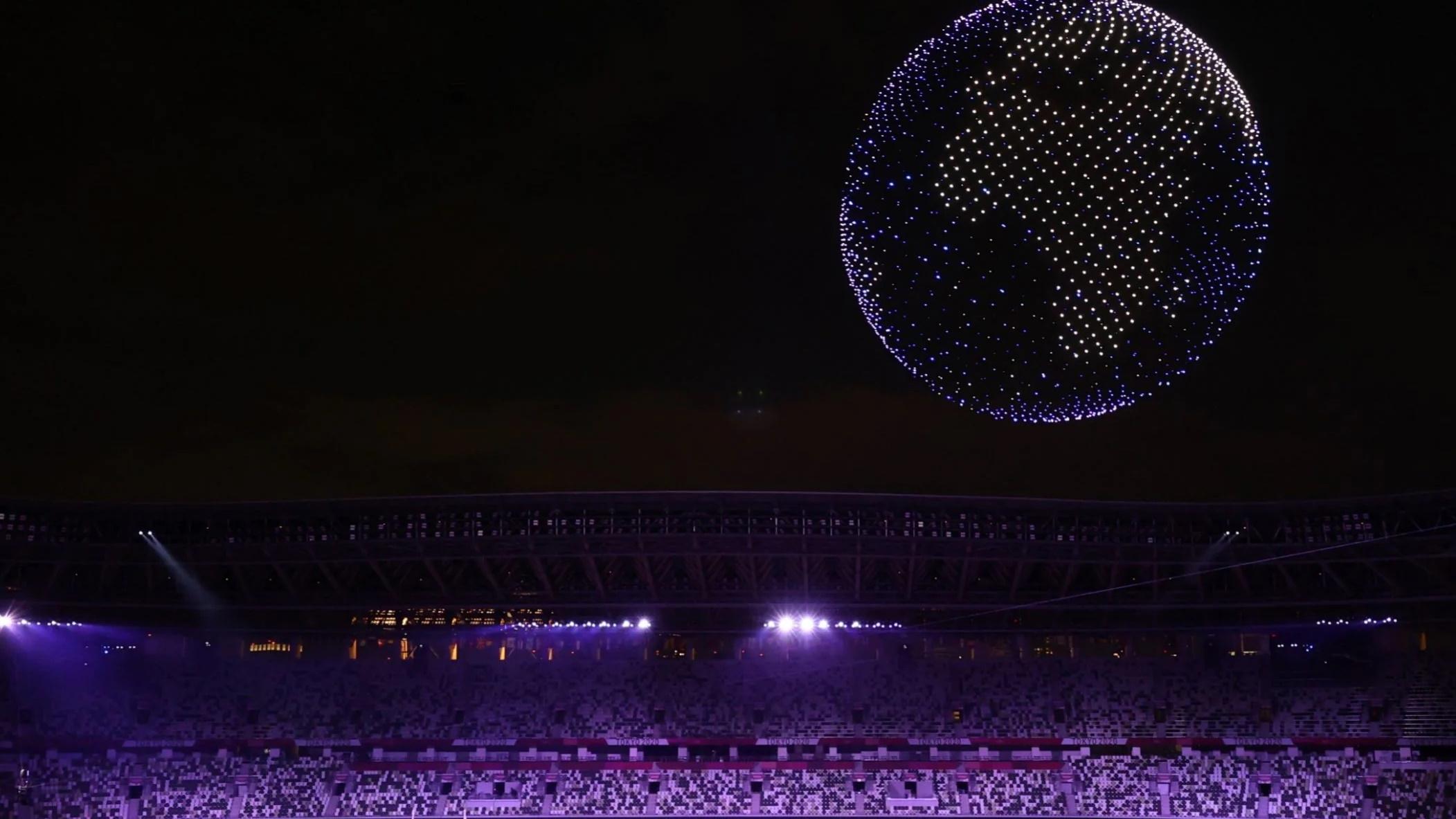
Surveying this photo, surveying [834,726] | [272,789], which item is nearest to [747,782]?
[834,726]

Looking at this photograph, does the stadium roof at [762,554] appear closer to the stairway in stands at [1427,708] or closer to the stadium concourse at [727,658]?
the stadium concourse at [727,658]

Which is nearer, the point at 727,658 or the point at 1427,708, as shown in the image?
the point at 1427,708

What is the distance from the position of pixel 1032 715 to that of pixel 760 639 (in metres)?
10.9

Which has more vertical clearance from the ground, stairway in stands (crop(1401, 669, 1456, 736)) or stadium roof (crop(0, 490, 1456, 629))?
stadium roof (crop(0, 490, 1456, 629))

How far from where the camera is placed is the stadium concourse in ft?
149

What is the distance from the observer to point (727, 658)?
52.7m

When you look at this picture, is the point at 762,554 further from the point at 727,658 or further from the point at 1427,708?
the point at 1427,708

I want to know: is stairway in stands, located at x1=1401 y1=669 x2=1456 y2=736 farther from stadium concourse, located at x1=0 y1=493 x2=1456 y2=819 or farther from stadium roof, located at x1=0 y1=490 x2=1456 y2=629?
stadium roof, located at x1=0 y1=490 x2=1456 y2=629

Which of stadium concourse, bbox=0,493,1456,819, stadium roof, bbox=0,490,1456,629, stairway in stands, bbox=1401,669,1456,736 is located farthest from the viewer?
stairway in stands, bbox=1401,669,1456,736

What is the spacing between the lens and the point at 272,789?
4888 centimetres

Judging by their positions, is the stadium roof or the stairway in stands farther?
the stairway in stands

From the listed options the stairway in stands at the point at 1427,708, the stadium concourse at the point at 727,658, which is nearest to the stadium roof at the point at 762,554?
the stadium concourse at the point at 727,658

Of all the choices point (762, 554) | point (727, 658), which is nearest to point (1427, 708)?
point (762, 554)

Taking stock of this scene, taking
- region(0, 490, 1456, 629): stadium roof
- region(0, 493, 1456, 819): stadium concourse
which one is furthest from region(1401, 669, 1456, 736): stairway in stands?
region(0, 490, 1456, 629): stadium roof
